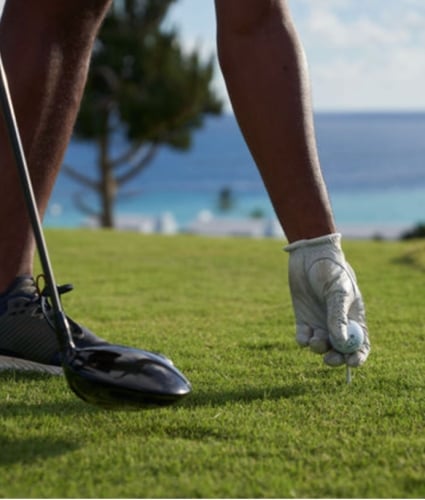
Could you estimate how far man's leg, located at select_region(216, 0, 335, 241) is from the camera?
208 centimetres

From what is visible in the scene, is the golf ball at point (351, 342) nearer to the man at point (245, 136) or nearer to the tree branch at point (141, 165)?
the man at point (245, 136)

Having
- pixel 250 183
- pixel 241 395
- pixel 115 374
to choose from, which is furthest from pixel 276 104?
pixel 250 183

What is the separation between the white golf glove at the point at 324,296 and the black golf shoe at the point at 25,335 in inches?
22.2

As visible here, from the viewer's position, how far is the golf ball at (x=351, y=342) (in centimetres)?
203

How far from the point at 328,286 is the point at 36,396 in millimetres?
596

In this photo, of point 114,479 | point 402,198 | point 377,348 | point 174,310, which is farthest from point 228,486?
point 402,198

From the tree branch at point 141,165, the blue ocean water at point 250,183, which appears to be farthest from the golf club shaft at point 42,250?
the blue ocean water at point 250,183

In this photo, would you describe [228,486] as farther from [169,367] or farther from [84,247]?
[84,247]

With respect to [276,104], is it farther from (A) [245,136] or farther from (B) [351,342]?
(B) [351,342]

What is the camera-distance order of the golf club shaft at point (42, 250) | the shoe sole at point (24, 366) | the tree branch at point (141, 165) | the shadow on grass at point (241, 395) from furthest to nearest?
1. the tree branch at point (141, 165)
2. the shoe sole at point (24, 366)
3. the shadow on grass at point (241, 395)
4. the golf club shaft at point (42, 250)

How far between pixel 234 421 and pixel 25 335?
25.8 inches

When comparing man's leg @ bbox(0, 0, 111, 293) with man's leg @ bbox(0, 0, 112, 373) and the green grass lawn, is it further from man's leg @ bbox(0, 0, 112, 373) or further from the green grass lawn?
the green grass lawn

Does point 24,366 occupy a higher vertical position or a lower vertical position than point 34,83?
lower

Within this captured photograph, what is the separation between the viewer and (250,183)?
62.9m
